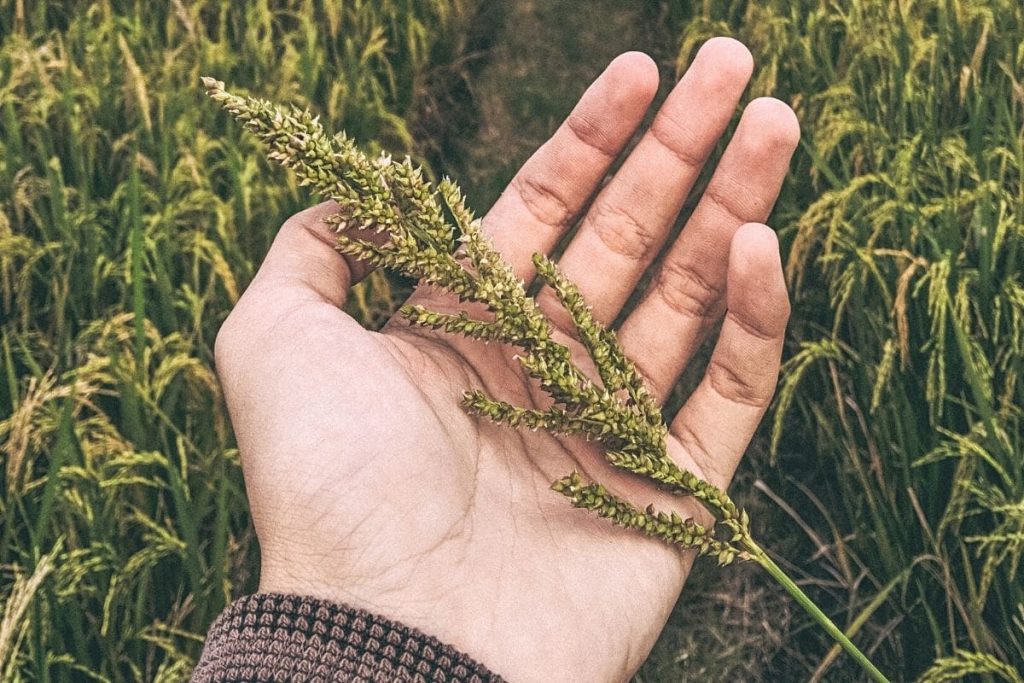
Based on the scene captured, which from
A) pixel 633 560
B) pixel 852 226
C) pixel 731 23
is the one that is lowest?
pixel 633 560

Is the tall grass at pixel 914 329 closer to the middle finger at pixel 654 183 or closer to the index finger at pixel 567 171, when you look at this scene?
the middle finger at pixel 654 183

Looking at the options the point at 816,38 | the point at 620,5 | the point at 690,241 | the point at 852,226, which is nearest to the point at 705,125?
the point at 690,241

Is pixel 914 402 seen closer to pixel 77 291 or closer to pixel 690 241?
pixel 690 241

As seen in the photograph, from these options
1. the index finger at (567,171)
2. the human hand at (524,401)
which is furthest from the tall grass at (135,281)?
the index finger at (567,171)

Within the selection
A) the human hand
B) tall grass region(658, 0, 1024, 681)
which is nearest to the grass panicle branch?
the human hand

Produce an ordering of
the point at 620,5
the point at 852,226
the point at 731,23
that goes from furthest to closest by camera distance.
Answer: the point at 620,5 → the point at 731,23 → the point at 852,226

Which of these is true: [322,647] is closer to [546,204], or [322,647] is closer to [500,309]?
[500,309]
